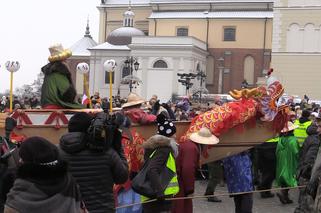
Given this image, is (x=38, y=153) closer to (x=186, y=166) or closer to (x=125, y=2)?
(x=186, y=166)

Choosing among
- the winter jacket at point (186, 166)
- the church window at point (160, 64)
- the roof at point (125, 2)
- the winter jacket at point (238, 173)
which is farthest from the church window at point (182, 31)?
the winter jacket at point (186, 166)

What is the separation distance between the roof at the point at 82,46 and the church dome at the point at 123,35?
288 inches

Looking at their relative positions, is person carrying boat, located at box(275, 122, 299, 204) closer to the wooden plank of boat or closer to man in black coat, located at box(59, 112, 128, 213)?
the wooden plank of boat

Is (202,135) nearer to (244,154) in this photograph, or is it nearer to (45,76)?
(244,154)

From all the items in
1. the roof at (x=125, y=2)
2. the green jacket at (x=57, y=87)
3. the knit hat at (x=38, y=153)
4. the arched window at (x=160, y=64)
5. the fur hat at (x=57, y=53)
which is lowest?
the knit hat at (x=38, y=153)

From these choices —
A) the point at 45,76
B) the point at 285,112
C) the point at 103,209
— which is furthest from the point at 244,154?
the point at 103,209

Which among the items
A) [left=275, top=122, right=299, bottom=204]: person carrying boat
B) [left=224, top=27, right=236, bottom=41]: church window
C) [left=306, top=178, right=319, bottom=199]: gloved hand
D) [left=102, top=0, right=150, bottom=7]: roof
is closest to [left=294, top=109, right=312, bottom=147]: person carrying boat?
[left=275, top=122, right=299, bottom=204]: person carrying boat

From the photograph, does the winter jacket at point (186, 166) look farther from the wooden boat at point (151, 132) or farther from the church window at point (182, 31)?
the church window at point (182, 31)

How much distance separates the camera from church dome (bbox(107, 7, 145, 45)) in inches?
2397

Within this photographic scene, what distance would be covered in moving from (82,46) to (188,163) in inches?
2560

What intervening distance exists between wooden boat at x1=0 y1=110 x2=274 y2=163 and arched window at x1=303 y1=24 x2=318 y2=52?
3929cm

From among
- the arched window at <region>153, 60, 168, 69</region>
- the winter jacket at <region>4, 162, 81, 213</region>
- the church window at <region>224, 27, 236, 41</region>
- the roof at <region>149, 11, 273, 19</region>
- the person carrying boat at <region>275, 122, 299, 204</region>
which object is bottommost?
the person carrying boat at <region>275, 122, 299, 204</region>

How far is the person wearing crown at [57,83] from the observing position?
8.31 m

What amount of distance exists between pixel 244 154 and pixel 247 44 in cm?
5257
